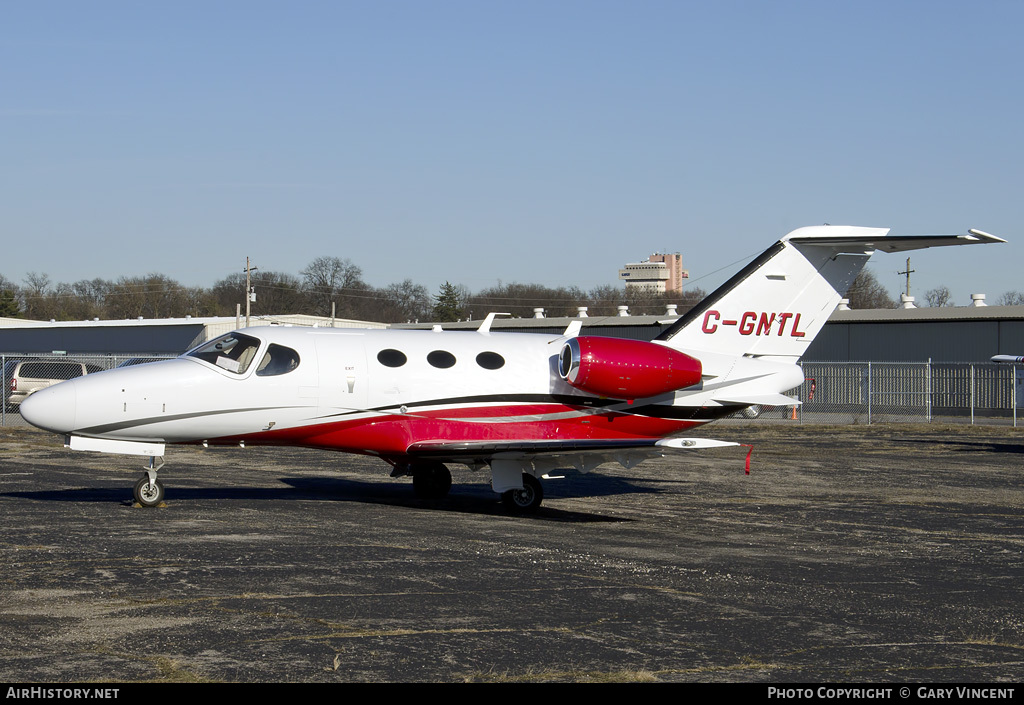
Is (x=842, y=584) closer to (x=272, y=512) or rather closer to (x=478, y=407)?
(x=478, y=407)

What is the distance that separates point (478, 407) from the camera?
15.1 meters

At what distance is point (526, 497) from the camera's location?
49.5 ft

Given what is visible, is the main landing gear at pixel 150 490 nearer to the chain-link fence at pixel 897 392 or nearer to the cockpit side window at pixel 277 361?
the cockpit side window at pixel 277 361

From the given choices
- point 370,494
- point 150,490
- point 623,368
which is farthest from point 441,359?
point 150,490

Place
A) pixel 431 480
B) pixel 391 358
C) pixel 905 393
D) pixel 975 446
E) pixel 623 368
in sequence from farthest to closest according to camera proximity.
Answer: pixel 905 393, pixel 975 446, pixel 431 480, pixel 623 368, pixel 391 358

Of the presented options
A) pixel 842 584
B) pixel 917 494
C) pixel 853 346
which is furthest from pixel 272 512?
pixel 853 346

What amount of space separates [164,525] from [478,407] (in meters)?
4.73

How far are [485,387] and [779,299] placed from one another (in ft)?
16.5

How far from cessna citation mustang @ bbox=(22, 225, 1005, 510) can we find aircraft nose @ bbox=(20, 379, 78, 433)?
0.07 ft

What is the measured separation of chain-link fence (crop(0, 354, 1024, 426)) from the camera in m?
40.2

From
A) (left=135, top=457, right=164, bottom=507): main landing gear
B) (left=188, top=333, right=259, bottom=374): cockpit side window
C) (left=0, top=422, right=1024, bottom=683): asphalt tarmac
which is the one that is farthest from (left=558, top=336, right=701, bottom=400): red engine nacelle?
(left=135, top=457, right=164, bottom=507): main landing gear

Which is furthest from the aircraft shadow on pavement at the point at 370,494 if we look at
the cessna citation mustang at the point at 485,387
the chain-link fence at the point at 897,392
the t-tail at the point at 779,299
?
the chain-link fence at the point at 897,392

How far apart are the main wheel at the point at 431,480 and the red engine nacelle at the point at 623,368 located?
2523 mm

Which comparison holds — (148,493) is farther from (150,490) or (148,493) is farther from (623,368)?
(623,368)
